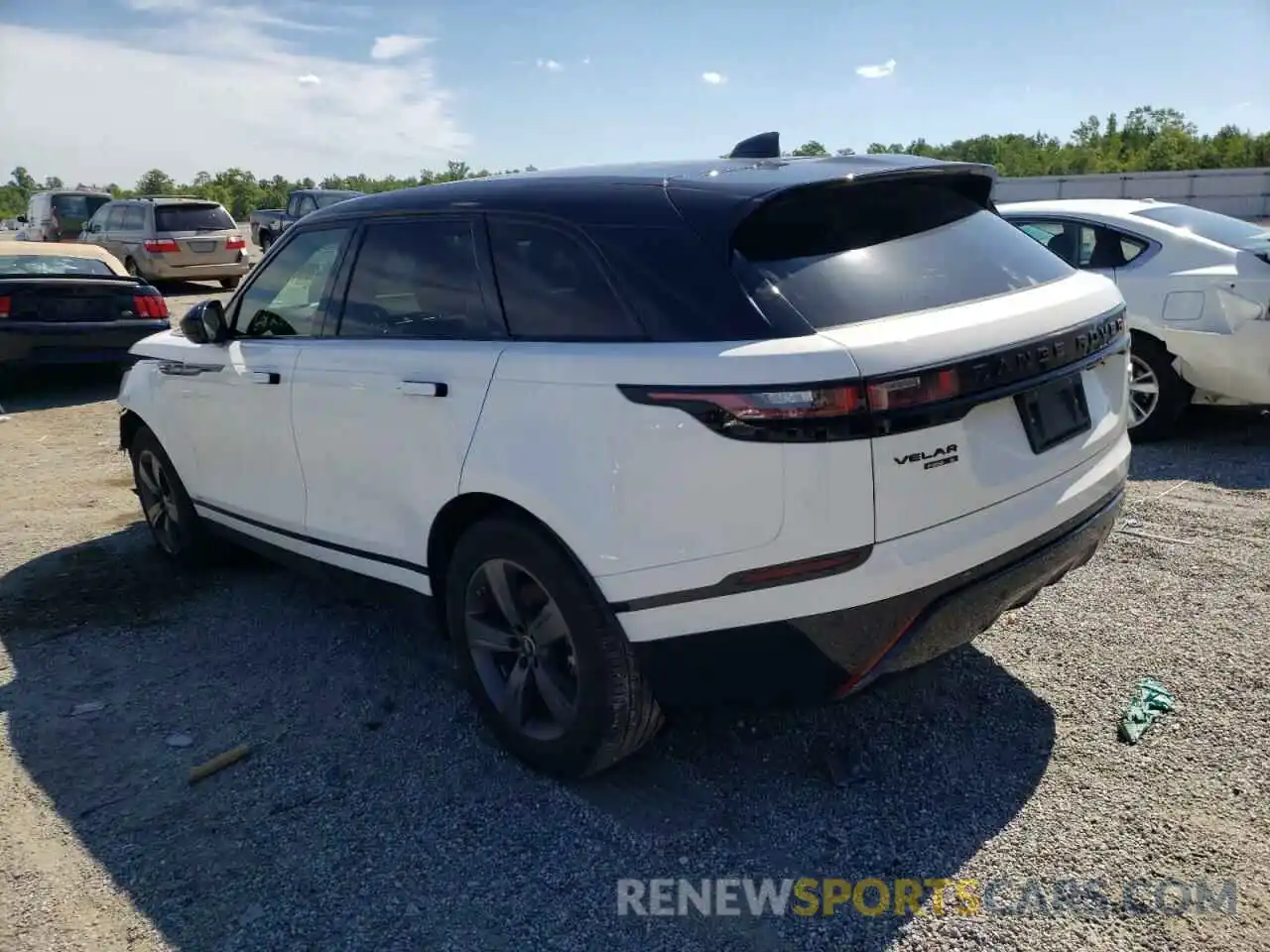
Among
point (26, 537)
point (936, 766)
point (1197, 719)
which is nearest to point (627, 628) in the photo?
point (936, 766)

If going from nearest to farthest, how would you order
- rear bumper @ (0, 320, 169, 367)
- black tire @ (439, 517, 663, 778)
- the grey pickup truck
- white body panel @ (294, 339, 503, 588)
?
black tire @ (439, 517, 663, 778)
white body panel @ (294, 339, 503, 588)
rear bumper @ (0, 320, 169, 367)
the grey pickup truck

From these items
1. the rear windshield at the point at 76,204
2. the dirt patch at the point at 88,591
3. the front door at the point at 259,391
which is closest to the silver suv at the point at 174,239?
the rear windshield at the point at 76,204

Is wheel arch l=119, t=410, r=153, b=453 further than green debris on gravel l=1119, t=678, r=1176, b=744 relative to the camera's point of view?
Yes

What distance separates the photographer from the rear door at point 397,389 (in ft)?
10.4

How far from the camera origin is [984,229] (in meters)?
3.24

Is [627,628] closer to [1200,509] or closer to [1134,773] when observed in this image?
[1134,773]

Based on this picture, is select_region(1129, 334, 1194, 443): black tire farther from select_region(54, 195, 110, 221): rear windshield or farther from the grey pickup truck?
select_region(54, 195, 110, 221): rear windshield

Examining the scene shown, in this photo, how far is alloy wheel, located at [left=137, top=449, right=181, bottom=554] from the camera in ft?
16.5

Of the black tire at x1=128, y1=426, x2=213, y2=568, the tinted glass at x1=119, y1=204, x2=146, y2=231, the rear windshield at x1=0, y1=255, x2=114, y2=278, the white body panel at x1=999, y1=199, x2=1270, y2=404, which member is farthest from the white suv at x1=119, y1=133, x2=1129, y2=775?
the tinted glass at x1=119, y1=204, x2=146, y2=231

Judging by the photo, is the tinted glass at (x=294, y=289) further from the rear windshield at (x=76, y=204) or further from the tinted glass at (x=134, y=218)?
the rear windshield at (x=76, y=204)

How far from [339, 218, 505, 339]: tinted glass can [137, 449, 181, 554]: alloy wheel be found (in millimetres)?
1897

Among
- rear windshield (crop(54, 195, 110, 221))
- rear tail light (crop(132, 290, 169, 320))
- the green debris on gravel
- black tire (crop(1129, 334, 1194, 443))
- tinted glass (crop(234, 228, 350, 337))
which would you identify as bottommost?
the green debris on gravel

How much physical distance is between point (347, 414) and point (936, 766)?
7.52 feet

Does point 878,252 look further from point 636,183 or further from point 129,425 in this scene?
point 129,425
